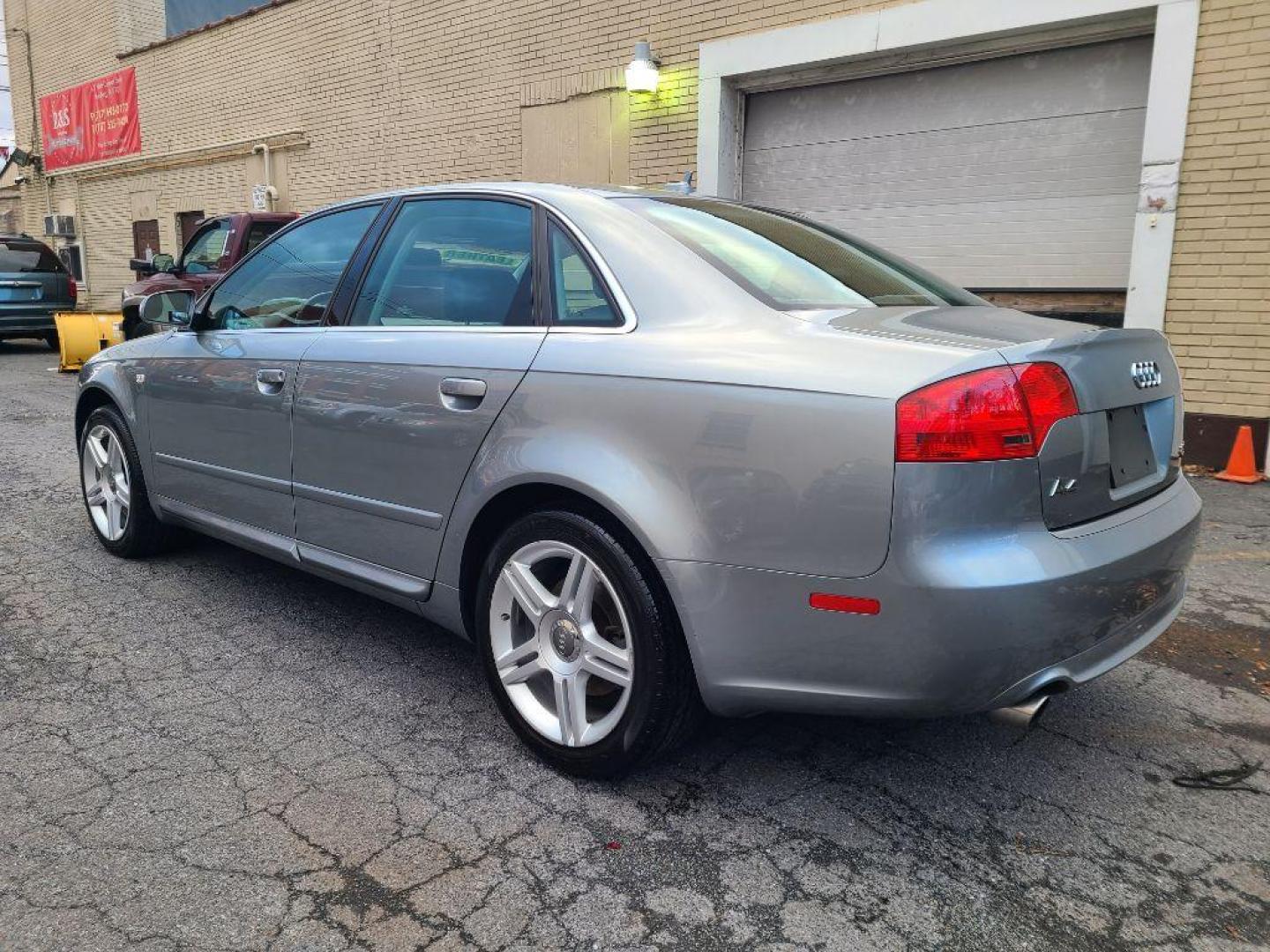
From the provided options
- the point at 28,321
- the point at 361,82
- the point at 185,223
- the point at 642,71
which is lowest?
the point at 28,321

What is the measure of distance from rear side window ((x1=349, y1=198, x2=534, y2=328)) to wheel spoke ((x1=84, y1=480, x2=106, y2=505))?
2.15m

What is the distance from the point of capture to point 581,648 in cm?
252

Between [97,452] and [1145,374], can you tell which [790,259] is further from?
[97,452]

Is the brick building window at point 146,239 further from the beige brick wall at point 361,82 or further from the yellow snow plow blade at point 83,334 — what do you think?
the yellow snow plow blade at point 83,334

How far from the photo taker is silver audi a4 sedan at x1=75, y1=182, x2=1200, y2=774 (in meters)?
2.02

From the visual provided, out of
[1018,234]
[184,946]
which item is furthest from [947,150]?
[184,946]

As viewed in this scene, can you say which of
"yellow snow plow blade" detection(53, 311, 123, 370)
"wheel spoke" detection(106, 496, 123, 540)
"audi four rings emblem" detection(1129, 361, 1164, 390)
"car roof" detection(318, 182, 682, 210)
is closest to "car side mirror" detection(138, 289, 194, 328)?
"wheel spoke" detection(106, 496, 123, 540)

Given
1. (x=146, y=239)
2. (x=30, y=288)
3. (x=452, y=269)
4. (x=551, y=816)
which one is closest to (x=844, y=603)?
(x=551, y=816)

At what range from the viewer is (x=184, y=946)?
193 centimetres

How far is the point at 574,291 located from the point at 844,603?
1.17 m

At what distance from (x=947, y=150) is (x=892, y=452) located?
6.64 m

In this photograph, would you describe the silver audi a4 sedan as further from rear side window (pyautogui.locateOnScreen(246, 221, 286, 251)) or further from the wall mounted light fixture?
rear side window (pyautogui.locateOnScreen(246, 221, 286, 251))

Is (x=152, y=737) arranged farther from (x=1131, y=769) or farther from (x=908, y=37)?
(x=908, y=37)

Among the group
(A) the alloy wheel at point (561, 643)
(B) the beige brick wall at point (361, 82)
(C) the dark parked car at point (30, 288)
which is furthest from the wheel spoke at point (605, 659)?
(C) the dark parked car at point (30, 288)
